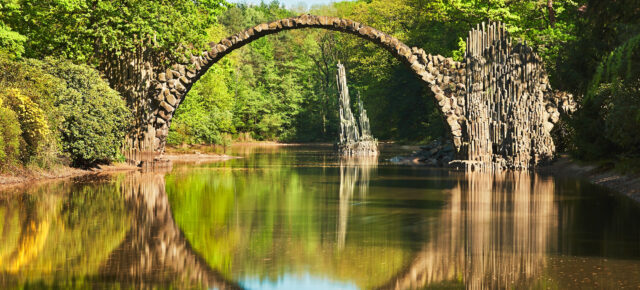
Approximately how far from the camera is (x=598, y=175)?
902 inches

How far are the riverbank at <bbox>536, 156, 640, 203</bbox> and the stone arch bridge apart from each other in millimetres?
804

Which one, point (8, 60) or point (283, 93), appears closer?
point (8, 60)

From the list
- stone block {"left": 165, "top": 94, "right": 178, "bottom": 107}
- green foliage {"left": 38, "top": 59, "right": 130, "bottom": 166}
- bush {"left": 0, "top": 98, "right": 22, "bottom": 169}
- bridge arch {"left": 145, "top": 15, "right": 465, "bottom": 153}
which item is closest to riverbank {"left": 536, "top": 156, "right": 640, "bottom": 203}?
bridge arch {"left": 145, "top": 15, "right": 465, "bottom": 153}

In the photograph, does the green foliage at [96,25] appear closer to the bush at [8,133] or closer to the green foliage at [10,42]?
the green foliage at [10,42]

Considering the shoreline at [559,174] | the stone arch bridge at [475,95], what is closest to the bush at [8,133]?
the shoreline at [559,174]

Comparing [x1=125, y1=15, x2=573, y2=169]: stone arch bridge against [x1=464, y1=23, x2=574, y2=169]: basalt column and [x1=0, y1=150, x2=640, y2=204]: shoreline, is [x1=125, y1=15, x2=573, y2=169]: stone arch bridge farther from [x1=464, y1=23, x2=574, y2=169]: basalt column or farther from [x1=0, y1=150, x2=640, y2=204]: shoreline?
[x1=0, y1=150, x2=640, y2=204]: shoreline

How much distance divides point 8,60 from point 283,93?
66033 millimetres

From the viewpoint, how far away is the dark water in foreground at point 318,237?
27.0 feet

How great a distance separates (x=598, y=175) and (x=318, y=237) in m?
14.3

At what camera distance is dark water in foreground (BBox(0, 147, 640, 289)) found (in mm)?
8219

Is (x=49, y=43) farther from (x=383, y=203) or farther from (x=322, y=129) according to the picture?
(x=322, y=129)

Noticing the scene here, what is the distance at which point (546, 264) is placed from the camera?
891cm

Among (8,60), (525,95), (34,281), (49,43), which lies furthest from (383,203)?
(49,43)

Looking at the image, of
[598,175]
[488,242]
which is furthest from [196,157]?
[488,242]
